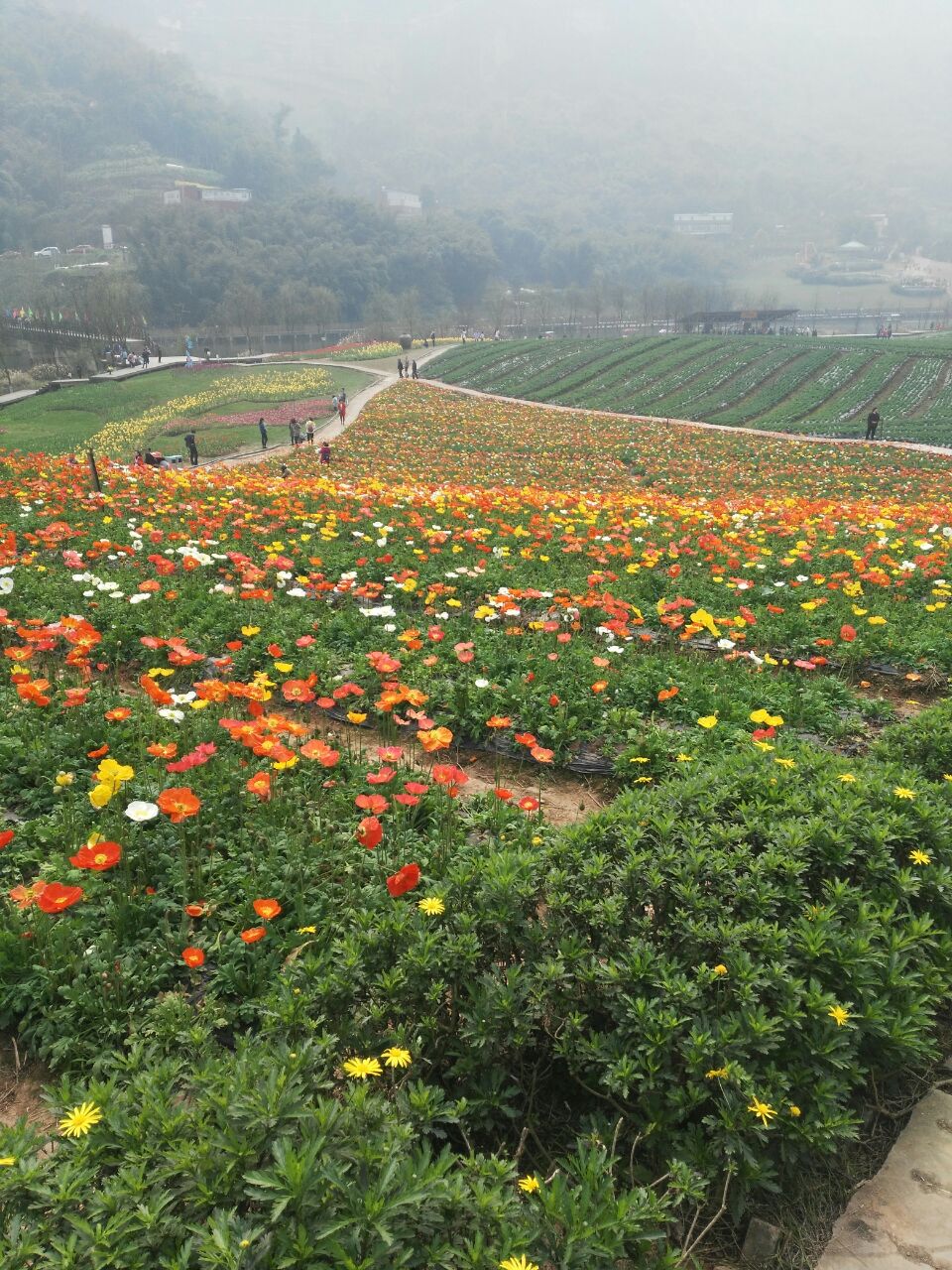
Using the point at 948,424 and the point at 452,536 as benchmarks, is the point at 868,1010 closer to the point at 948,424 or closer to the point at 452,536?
the point at 452,536

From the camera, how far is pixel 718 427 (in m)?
33.8

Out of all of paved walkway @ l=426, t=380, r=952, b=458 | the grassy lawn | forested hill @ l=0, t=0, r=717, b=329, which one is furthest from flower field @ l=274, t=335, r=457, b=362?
forested hill @ l=0, t=0, r=717, b=329

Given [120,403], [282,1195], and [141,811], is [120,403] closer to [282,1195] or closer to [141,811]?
[141,811]

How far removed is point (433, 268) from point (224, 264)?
114ft

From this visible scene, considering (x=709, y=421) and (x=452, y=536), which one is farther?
(x=709, y=421)

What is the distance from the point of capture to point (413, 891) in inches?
153

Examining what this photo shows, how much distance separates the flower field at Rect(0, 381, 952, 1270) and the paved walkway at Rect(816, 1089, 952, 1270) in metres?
0.21

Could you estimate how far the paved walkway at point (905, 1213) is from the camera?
9.04 ft

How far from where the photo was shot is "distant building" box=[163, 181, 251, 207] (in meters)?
128

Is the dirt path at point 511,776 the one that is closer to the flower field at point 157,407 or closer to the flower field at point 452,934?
the flower field at point 452,934

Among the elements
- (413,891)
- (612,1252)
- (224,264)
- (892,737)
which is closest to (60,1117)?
(413,891)

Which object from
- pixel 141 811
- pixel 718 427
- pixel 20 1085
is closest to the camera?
pixel 20 1085

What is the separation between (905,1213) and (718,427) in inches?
1334

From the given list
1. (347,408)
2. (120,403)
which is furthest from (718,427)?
(120,403)
